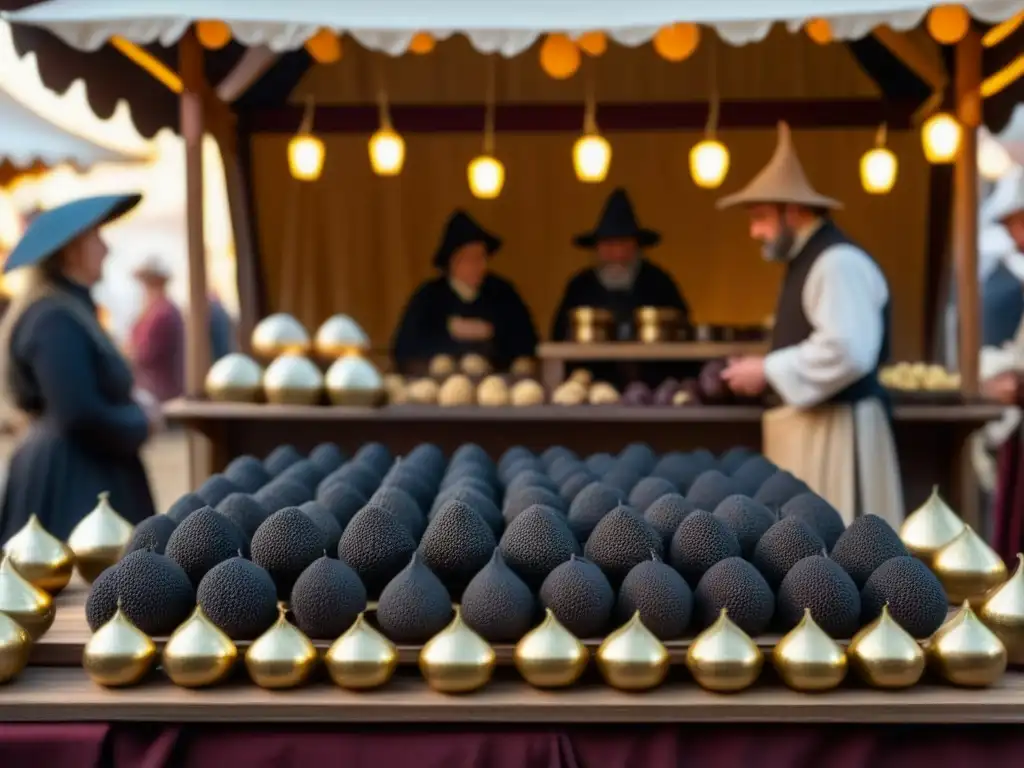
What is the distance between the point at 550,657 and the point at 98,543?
→ 962 mm

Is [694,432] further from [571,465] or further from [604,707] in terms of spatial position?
[604,707]

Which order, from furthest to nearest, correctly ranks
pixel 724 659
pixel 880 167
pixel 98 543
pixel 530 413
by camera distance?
pixel 880 167 < pixel 530 413 < pixel 98 543 < pixel 724 659

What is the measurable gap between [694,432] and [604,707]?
3249mm

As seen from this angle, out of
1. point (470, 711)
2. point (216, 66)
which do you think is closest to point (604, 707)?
point (470, 711)

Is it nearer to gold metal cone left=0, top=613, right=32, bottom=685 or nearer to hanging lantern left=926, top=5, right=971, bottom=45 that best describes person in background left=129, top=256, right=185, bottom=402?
hanging lantern left=926, top=5, right=971, bottom=45

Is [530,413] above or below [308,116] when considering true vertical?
below

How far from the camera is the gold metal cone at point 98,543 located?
2.04 m

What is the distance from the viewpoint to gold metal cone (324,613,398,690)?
144 cm

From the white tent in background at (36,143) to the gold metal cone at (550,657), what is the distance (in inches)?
221

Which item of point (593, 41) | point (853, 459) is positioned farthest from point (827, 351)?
point (593, 41)

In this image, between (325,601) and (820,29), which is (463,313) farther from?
(325,601)

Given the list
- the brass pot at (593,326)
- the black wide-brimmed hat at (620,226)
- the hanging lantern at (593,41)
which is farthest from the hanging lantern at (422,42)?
the black wide-brimmed hat at (620,226)

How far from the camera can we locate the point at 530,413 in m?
4.50

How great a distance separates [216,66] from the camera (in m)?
5.60
